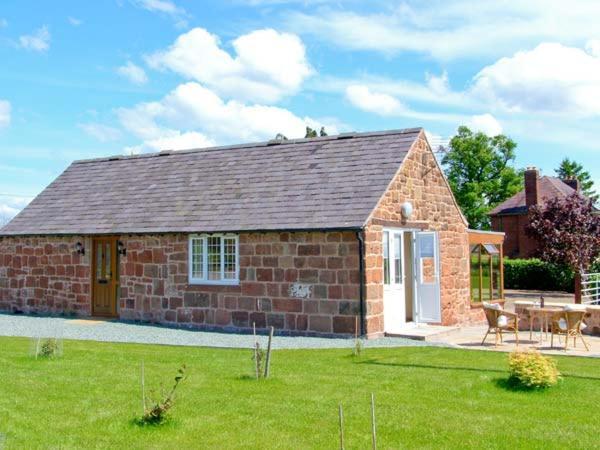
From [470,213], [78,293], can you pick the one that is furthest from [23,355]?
[470,213]

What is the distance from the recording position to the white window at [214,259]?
17.3 meters

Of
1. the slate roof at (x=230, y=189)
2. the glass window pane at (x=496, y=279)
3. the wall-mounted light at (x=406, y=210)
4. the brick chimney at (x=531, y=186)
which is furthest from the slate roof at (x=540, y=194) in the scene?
the wall-mounted light at (x=406, y=210)

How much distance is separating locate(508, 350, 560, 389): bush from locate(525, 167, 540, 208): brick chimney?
35.3 meters

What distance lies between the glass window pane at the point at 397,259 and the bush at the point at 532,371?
7.35 metres

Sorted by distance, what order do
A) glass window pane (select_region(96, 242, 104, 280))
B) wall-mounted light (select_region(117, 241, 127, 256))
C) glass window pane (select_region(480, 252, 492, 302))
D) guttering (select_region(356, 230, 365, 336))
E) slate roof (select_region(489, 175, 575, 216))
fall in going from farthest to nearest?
slate roof (select_region(489, 175, 575, 216)) → glass window pane (select_region(480, 252, 492, 302)) → glass window pane (select_region(96, 242, 104, 280)) → wall-mounted light (select_region(117, 241, 127, 256)) → guttering (select_region(356, 230, 365, 336))

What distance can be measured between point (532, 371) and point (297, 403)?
11.0ft

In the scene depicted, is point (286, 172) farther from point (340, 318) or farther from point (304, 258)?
point (340, 318)

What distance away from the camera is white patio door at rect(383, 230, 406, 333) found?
1631cm

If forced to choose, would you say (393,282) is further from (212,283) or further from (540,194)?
(540,194)

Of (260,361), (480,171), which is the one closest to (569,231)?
(260,361)

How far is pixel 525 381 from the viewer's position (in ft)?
30.3

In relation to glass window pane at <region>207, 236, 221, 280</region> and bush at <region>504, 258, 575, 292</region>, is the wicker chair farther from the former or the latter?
bush at <region>504, 258, 575, 292</region>

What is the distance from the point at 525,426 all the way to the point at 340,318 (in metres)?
8.19

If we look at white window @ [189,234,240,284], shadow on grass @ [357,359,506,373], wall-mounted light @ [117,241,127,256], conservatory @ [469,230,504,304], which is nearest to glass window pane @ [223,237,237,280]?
white window @ [189,234,240,284]
